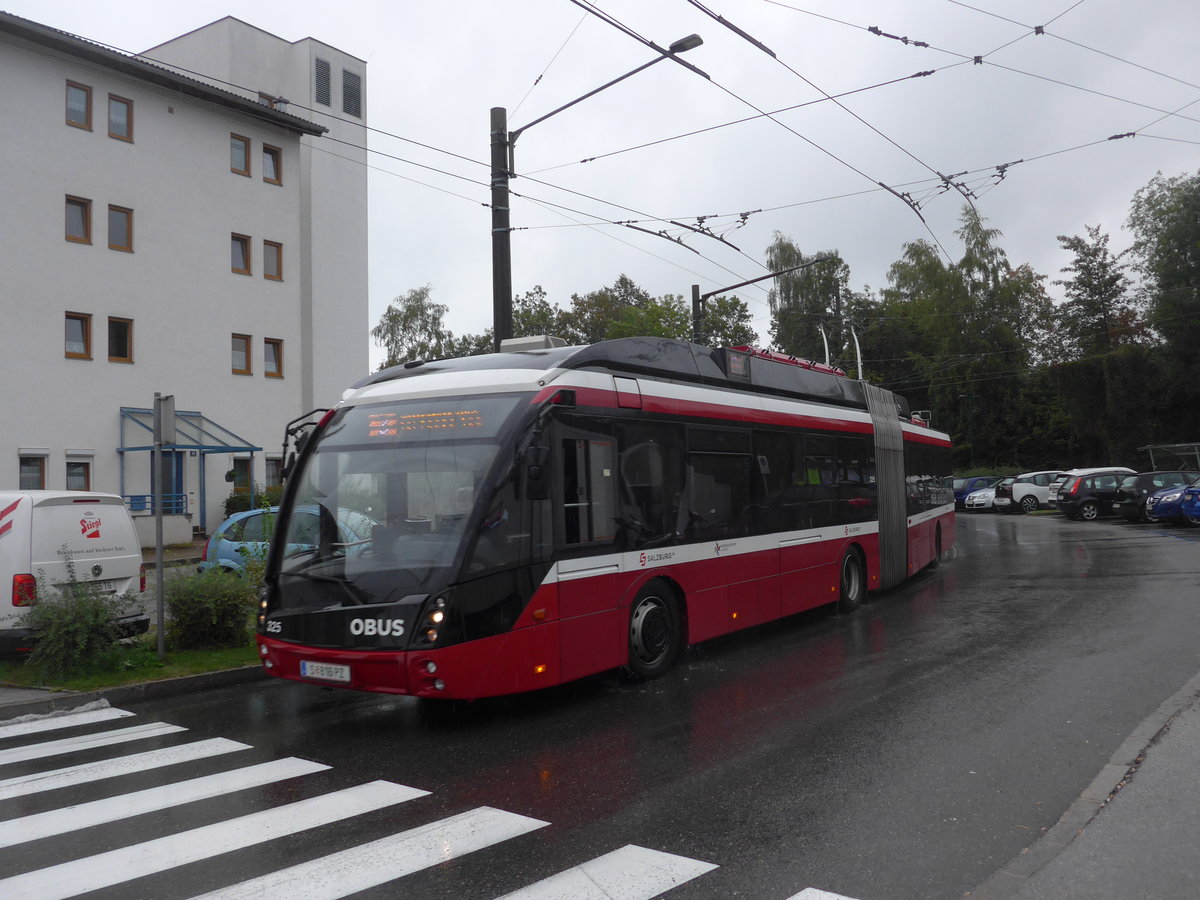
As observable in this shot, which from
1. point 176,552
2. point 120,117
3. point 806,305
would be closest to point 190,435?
point 176,552

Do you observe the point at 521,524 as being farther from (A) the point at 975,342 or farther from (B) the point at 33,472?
(A) the point at 975,342

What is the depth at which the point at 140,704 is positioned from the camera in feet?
28.3

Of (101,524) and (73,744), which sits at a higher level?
(101,524)

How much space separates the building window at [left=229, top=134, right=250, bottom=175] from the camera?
102 ft

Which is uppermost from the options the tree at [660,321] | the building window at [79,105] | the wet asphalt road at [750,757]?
the building window at [79,105]

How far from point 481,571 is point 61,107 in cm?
2573

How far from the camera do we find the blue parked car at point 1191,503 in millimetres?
26297

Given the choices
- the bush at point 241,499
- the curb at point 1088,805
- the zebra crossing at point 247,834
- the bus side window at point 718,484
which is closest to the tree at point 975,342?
the bush at point 241,499

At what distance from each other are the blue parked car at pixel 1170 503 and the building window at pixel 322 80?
106ft

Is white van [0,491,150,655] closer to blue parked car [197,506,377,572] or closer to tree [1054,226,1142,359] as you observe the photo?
blue parked car [197,506,377,572]

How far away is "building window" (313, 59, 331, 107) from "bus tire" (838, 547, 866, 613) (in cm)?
3151

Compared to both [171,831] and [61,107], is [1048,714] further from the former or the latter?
[61,107]

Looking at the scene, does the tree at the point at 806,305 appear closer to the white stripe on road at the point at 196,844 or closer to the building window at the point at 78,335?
the building window at the point at 78,335

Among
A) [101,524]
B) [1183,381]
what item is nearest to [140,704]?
[101,524]
